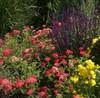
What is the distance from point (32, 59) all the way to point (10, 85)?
3.17 ft

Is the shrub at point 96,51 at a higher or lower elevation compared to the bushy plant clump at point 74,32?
lower

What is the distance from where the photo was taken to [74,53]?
4.65m

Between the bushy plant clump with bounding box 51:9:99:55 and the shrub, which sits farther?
the bushy plant clump with bounding box 51:9:99:55

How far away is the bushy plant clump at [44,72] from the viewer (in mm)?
3641

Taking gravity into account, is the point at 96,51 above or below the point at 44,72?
above

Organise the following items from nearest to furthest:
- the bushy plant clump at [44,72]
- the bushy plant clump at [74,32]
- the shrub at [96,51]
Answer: the bushy plant clump at [44,72] → the shrub at [96,51] → the bushy plant clump at [74,32]

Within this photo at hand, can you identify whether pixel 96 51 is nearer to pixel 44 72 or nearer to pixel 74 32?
pixel 74 32

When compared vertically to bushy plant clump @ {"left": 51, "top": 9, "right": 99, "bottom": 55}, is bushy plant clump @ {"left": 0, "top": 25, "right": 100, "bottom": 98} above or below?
below

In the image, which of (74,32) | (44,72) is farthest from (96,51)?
(44,72)

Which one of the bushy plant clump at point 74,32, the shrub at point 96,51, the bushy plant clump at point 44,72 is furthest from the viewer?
the bushy plant clump at point 74,32

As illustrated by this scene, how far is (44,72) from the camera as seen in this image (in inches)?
169

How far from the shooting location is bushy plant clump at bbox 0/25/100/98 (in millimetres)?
3641

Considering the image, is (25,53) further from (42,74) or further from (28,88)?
(28,88)

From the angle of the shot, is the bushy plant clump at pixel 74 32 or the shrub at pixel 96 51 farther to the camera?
the bushy plant clump at pixel 74 32
